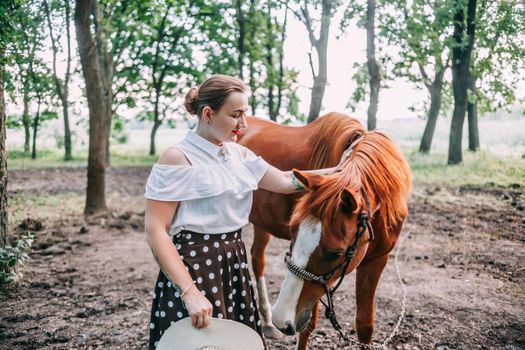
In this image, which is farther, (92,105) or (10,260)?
(92,105)

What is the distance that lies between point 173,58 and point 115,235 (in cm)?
1472

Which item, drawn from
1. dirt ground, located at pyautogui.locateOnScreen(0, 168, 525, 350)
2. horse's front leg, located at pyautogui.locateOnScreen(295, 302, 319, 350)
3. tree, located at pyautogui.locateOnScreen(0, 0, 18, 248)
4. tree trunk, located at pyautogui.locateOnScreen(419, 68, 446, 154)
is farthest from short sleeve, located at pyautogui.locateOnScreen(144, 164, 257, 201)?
tree trunk, located at pyautogui.locateOnScreen(419, 68, 446, 154)

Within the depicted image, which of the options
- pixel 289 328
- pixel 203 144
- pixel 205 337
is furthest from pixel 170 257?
pixel 289 328

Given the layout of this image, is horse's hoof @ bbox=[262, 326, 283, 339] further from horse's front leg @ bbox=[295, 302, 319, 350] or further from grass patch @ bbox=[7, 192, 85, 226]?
grass patch @ bbox=[7, 192, 85, 226]

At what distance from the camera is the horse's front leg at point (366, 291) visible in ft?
9.08

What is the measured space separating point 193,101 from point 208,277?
2.57 feet

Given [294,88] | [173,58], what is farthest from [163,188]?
[173,58]

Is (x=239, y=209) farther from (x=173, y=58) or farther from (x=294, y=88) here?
(x=173, y=58)

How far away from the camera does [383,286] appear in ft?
15.1

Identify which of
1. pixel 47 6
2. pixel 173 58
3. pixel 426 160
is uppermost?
pixel 173 58

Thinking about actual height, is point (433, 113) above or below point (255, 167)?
above

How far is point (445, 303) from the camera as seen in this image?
12.9ft

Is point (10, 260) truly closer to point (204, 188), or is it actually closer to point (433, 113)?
point (204, 188)

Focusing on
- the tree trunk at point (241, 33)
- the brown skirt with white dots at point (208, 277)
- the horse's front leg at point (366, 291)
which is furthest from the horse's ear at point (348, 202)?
the tree trunk at point (241, 33)
